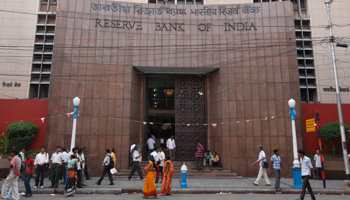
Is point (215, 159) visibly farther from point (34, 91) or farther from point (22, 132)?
point (34, 91)

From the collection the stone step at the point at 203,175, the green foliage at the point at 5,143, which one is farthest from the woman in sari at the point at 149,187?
the green foliage at the point at 5,143

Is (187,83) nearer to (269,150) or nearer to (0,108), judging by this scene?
(269,150)

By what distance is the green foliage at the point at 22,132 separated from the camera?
14.6 meters

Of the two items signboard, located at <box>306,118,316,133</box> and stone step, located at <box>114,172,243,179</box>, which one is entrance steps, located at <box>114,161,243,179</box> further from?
signboard, located at <box>306,118,316,133</box>

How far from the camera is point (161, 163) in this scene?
40.0 feet

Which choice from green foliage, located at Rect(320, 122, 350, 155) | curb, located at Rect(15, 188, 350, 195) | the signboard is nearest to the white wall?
curb, located at Rect(15, 188, 350, 195)

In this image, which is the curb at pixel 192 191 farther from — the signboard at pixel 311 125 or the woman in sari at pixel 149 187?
the signboard at pixel 311 125

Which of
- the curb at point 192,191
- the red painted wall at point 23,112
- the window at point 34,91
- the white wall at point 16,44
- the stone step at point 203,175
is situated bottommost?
the curb at point 192,191

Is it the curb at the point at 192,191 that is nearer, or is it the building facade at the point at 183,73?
the curb at the point at 192,191

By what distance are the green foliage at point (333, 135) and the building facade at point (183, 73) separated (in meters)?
2.08

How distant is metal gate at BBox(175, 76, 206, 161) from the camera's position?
1593 centimetres

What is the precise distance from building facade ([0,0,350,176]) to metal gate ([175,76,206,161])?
0.22ft

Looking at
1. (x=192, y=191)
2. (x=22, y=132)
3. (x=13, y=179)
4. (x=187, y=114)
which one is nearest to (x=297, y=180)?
(x=192, y=191)

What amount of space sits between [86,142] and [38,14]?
41.4ft
